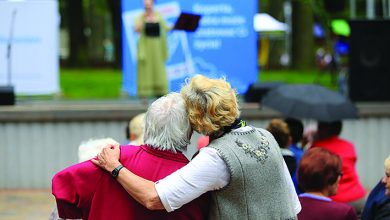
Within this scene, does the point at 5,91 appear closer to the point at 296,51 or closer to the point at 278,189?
the point at 278,189

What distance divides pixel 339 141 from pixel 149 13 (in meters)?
5.56

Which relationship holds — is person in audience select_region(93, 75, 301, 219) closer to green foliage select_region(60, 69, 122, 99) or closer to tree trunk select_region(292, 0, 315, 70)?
green foliage select_region(60, 69, 122, 99)

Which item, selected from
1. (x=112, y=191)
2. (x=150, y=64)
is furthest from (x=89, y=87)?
(x=112, y=191)

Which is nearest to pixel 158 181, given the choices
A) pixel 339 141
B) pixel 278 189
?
pixel 278 189

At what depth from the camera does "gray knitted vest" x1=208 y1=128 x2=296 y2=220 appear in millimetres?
3859

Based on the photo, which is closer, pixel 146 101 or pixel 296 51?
pixel 146 101

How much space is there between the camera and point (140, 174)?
3.91m

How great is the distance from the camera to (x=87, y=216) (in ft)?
13.0

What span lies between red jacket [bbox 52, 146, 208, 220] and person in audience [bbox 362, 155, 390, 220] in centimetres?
159

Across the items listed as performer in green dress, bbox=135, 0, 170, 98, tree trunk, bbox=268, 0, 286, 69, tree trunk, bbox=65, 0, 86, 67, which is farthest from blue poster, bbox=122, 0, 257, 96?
tree trunk, bbox=65, 0, 86, 67

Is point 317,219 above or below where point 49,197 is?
above

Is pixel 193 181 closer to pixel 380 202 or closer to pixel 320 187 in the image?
pixel 320 187

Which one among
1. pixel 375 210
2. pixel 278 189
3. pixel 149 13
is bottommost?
pixel 375 210

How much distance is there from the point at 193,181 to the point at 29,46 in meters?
9.55
